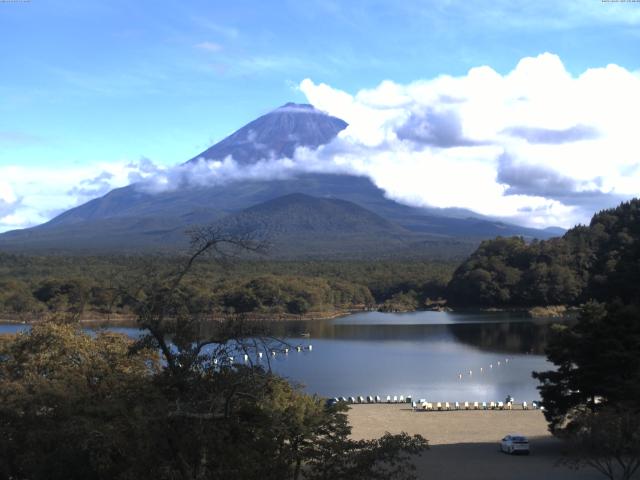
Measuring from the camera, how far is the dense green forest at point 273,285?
2127 inches

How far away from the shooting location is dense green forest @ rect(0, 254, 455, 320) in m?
54.0

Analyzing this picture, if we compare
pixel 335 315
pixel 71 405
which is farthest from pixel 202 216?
pixel 71 405

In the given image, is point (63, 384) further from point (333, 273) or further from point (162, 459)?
point (333, 273)

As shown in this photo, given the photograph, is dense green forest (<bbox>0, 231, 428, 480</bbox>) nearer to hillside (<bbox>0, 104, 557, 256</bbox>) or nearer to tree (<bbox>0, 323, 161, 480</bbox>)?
tree (<bbox>0, 323, 161, 480</bbox>)

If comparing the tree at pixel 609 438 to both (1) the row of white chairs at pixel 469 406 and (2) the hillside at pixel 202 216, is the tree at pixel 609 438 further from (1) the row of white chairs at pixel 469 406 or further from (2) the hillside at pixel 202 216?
(2) the hillside at pixel 202 216

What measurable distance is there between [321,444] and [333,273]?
69199 mm

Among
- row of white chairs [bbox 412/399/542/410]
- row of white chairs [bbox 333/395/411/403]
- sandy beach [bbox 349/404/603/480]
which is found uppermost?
sandy beach [bbox 349/404/603/480]

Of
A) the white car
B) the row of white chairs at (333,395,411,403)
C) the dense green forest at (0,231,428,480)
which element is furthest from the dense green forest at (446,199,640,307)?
the dense green forest at (0,231,428,480)

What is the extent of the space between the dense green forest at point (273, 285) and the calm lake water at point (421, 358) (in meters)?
4.92

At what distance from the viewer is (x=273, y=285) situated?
57219 mm

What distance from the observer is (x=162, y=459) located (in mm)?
5879

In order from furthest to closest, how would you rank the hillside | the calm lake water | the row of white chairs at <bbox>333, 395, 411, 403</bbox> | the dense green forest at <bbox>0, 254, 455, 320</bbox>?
the hillside < the dense green forest at <bbox>0, 254, 455, 320</bbox> < the calm lake water < the row of white chairs at <bbox>333, 395, 411, 403</bbox>

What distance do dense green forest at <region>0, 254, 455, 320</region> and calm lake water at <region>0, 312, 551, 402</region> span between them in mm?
4919

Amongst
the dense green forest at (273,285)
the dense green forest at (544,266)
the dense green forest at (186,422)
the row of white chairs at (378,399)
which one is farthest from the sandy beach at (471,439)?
the dense green forest at (544,266)
